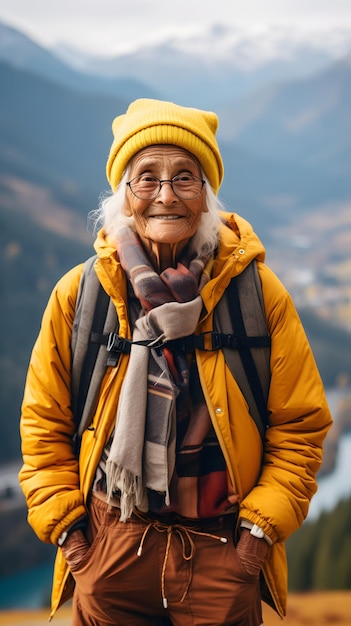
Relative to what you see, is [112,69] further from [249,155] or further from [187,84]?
[249,155]

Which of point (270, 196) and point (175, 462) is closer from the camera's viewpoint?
point (175, 462)

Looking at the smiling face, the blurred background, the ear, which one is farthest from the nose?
the blurred background

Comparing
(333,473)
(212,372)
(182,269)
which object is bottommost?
(333,473)

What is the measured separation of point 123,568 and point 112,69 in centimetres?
524

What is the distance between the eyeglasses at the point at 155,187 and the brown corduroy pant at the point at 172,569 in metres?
0.72

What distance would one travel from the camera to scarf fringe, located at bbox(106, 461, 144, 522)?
163 cm

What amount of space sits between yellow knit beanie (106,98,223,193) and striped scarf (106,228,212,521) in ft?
0.73

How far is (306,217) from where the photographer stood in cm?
768

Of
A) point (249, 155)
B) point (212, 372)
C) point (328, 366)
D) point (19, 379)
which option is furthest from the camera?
point (249, 155)

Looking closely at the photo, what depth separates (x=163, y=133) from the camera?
5.28 feet

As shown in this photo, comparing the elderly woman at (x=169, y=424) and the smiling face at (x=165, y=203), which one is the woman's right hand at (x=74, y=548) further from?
the smiling face at (x=165, y=203)

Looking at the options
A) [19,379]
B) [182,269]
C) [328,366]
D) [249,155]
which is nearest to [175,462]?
[182,269]

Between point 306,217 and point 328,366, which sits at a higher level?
point 306,217

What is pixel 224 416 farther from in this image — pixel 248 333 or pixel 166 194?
pixel 166 194
